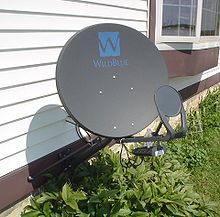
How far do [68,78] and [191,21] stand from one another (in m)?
3.14

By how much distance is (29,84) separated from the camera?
2582mm

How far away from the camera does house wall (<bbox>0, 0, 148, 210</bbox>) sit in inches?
93.7

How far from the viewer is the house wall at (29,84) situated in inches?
93.7

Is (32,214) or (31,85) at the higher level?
(31,85)

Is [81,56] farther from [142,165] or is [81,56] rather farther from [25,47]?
[142,165]

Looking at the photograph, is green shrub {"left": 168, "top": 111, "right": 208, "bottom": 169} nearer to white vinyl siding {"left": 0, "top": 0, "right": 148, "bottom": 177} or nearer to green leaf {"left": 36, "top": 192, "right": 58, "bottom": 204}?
white vinyl siding {"left": 0, "top": 0, "right": 148, "bottom": 177}

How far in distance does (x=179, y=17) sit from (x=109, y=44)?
242cm

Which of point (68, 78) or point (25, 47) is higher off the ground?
point (25, 47)

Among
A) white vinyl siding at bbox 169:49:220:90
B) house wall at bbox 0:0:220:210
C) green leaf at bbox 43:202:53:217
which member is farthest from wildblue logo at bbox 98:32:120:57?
white vinyl siding at bbox 169:49:220:90

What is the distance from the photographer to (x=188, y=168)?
13.9 feet

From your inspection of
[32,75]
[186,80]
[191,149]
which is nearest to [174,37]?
[186,80]

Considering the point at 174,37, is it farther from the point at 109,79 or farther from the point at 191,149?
the point at 109,79

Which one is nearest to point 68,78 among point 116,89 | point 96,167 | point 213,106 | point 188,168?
point 116,89

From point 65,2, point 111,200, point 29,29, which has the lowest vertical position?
point 111,200
